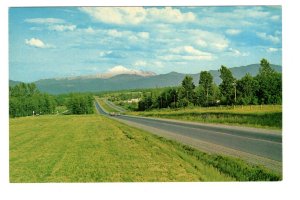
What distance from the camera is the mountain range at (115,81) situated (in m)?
17.5

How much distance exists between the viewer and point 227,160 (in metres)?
14.9

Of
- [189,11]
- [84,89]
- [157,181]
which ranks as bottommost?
[157,181]

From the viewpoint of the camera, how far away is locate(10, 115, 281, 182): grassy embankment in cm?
1421

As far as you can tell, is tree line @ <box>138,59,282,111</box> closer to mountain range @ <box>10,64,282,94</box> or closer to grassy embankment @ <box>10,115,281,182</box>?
mountain range @ <box>10,64,282,94</box>

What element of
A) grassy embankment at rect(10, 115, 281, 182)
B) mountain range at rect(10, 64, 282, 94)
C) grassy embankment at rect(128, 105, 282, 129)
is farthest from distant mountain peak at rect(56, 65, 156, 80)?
grassy embankment at rect(128, 105, 282, 129)

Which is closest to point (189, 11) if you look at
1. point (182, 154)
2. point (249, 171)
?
point (182, 154)

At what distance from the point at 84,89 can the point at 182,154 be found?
504cm

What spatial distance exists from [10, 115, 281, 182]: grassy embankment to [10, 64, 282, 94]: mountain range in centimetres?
164

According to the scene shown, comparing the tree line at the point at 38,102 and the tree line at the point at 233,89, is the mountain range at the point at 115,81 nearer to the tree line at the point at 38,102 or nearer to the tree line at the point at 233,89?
the tree line at the point at 233,89

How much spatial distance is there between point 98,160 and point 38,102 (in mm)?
4632

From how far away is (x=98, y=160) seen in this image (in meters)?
15.6

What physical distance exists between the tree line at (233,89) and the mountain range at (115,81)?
24 cm

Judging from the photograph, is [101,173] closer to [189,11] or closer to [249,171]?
[249,171]

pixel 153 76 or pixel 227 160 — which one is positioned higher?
pixel 153 76
